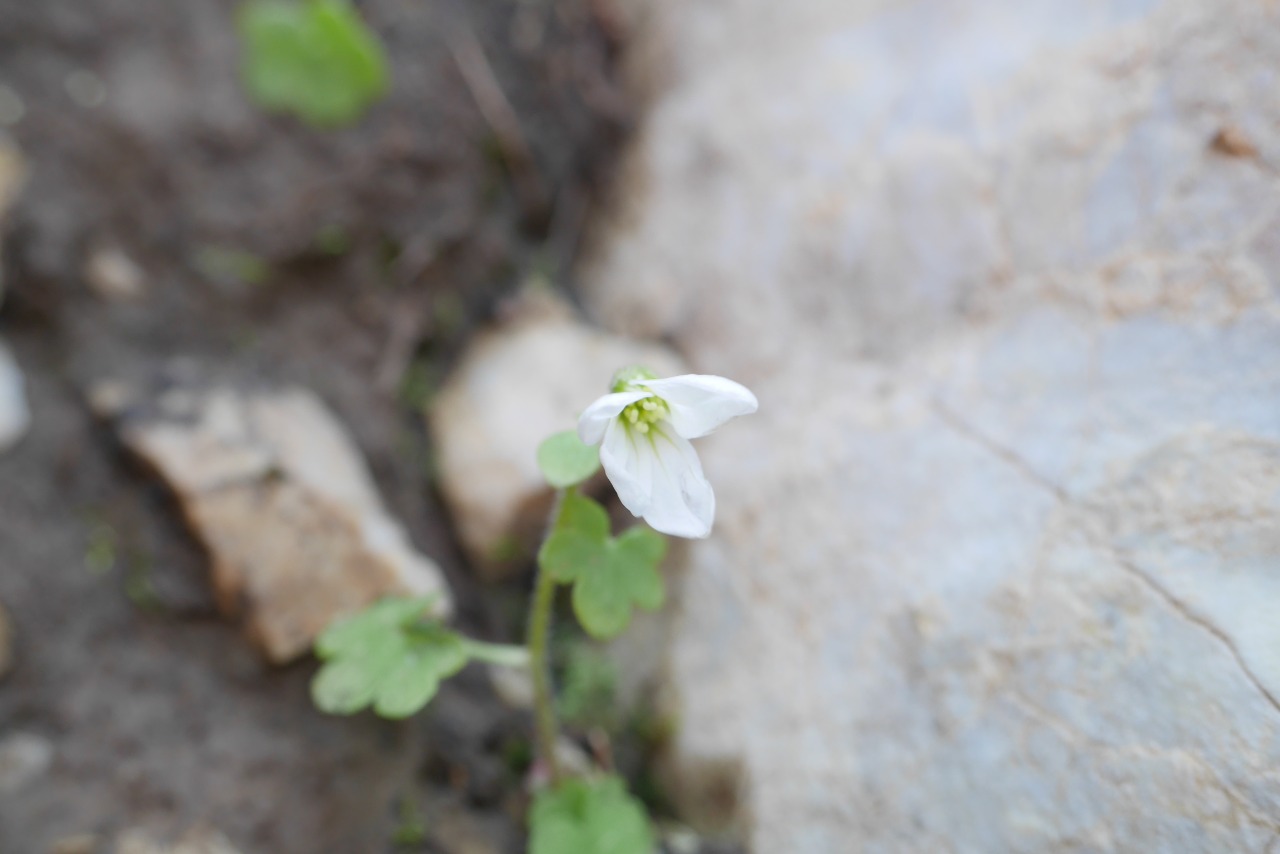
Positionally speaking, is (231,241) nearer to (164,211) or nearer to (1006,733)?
(164,211)

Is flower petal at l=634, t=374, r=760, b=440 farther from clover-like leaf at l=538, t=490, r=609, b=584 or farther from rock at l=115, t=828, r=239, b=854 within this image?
rock at l=115, t=828, r=239, b=854

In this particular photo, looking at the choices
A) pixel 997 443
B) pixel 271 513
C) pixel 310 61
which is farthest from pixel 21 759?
pixel 997 443

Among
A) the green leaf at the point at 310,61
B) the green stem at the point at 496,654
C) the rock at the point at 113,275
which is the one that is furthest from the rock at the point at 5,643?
the green leaf at the point at 310,61

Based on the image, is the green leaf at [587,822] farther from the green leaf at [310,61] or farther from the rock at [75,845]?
the green leaf at [310,61]

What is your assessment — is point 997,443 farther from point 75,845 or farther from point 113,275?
point 113,275

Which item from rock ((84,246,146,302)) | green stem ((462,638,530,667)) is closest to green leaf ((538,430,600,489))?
green stem ((462,638,530,667))

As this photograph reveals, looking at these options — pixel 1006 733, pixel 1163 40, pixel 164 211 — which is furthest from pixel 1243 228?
pixel 164 211
